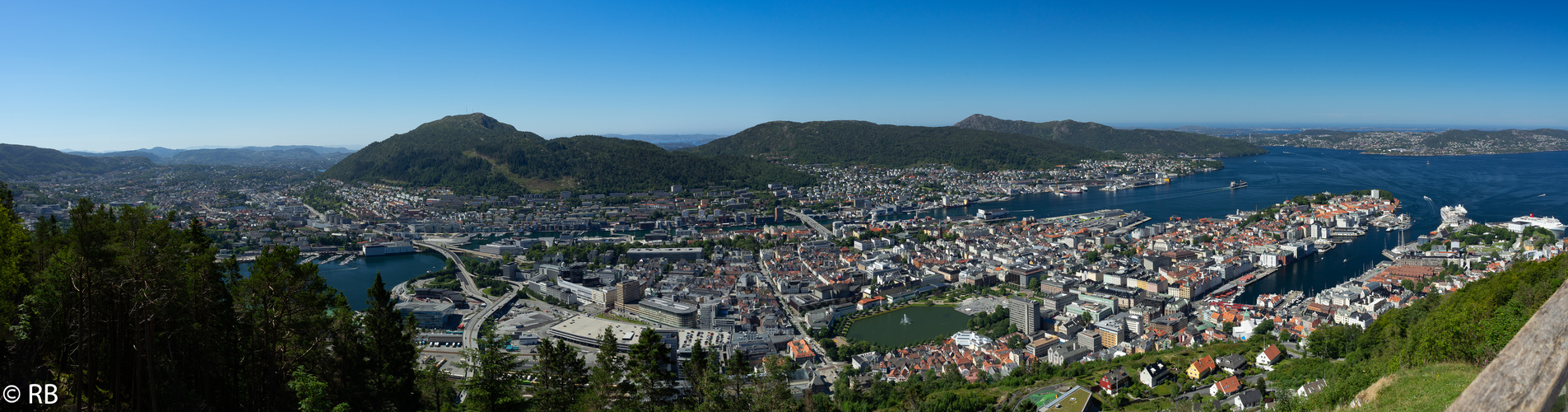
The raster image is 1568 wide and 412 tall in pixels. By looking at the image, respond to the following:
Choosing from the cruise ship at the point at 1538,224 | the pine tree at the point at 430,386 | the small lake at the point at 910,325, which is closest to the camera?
the pine tree at the point at 430,386

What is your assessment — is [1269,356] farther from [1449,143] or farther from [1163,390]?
[1449,143]

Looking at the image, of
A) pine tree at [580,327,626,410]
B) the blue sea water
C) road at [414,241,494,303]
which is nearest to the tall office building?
the blue sea water

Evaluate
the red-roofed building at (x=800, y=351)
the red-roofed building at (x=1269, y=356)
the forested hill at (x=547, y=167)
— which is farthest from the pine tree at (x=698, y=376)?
the forested hill at (x=547, y=167)

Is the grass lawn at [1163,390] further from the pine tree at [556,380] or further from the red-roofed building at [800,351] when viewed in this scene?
the pine tree at [556,380]

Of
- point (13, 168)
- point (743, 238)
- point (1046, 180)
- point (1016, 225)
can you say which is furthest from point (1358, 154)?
point (13, 168)

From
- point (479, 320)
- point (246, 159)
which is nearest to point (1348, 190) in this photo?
point (479, 320)

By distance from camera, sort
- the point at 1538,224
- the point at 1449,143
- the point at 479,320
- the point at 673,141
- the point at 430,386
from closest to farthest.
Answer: the point at 430,386 → the point at 479,320 → the point at 1538,224 → the point at 1449,143 → the point at 673,141
